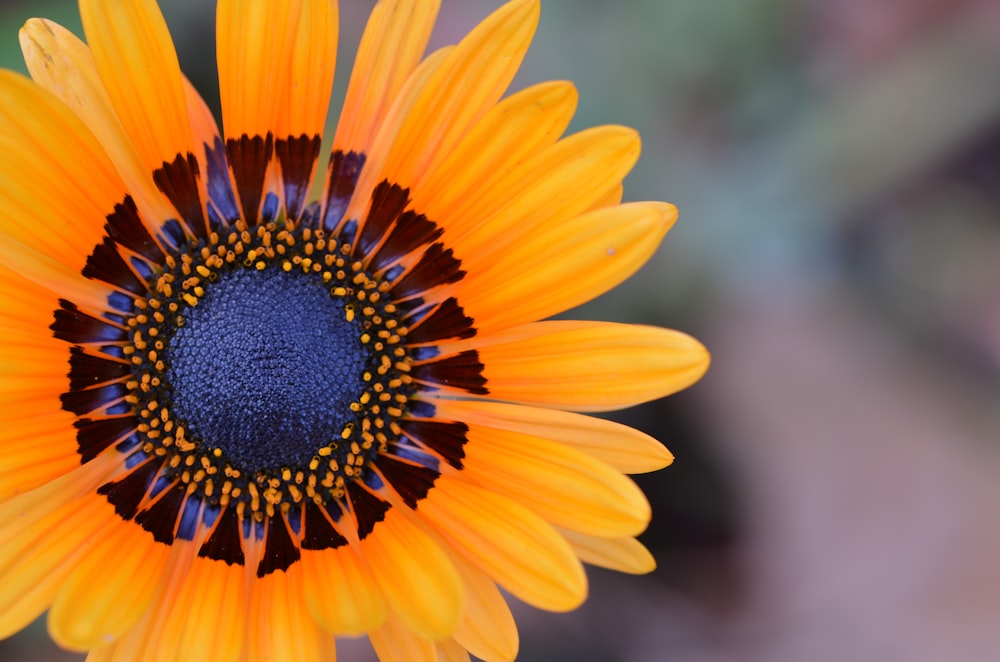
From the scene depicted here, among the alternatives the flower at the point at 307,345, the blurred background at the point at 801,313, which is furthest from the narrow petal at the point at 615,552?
the blurred background at the point at 801,313

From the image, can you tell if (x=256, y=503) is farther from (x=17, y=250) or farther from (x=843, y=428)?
(x=843, y=428)

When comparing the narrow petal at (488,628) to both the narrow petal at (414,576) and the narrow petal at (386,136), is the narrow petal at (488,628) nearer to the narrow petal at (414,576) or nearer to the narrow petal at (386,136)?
the narrow petal at (414,576)

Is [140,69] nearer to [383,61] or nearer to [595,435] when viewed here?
[383,61]

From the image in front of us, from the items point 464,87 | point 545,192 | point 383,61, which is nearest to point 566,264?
point 545,192

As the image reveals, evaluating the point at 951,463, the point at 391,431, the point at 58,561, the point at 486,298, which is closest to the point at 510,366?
the point at 486,298

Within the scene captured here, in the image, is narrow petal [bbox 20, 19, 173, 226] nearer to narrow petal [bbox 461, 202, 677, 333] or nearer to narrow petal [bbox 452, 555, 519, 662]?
narrow petal [bbox 461, 202, 677, 333]

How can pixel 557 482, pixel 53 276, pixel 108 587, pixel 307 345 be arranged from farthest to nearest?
pixel 307 345
pixel 53 276
pixel 557 482
pixel 108 587

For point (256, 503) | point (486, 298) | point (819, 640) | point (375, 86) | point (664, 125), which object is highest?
point (664, 125)
